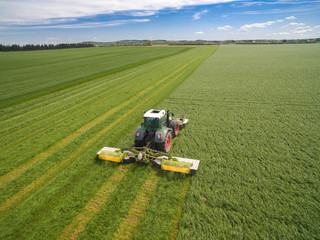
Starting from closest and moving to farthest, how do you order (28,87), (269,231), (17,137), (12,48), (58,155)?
(269,231), (58,155), (17,137), (28,87), (12,48)

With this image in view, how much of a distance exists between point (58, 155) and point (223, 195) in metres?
7.53

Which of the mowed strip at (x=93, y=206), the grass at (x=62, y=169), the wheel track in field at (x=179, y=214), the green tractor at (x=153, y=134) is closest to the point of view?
the wheel track in field at (x=179, y=214)

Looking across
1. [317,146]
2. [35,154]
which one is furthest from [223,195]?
[35,154]

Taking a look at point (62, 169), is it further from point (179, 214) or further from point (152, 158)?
point (179, 214)

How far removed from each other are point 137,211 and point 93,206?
4.86ft

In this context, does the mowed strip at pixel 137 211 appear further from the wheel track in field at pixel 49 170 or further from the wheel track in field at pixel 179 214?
the wheel track in field at pixel 49 170

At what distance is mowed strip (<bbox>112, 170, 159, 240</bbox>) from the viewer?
4.93 m

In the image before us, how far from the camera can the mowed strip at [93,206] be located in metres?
5.02

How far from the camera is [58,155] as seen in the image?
8.53 metres

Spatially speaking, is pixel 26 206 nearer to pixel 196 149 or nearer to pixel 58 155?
pixel 58 155

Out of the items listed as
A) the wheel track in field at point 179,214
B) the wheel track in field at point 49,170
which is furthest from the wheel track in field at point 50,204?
the wheel track in field at point 179,214

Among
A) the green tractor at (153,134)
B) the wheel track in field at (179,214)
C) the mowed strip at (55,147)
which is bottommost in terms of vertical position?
the wheel track in field at (179,214)

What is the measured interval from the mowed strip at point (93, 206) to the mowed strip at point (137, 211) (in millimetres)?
1038

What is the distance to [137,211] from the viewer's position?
5.57 meters
